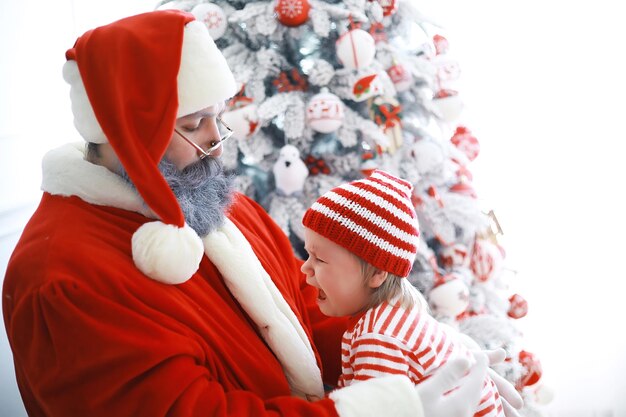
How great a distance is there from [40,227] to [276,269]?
2.07 ft

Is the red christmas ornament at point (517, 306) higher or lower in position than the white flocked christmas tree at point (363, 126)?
lower

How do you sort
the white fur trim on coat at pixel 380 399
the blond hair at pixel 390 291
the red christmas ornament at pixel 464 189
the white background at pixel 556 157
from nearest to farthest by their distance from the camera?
the white fur trim on coat at pixel 380 399
the blond hair at pixel 390 291
the red christmas ornament at pixel 464 189
the white background at pixel 556 157

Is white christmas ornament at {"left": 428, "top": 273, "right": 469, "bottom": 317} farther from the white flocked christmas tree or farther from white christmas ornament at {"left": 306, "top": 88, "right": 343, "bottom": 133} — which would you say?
white christmas ornament at {"left": 306, "top": 88, "right": 343, "bottom": 133}

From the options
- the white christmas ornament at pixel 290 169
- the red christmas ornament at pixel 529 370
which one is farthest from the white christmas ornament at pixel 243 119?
the red christmas ornament at pixel 529 370

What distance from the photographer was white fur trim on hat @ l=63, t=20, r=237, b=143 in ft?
4.34

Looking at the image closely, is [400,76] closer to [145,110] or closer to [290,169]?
[290,169]

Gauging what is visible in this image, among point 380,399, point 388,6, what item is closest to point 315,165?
point 388,6

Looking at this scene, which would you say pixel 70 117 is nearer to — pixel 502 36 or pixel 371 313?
Answer: pixel 371 313

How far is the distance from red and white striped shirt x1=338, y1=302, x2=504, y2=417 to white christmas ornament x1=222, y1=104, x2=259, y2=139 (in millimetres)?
899

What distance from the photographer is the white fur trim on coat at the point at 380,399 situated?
124cm

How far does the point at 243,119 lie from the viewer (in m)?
2.08

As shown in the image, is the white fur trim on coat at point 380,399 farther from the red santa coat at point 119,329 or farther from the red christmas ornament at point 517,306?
the red christmas ornament at point 517,306

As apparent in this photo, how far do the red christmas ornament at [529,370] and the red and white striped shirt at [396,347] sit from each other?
0.98m

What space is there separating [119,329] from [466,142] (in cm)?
163
